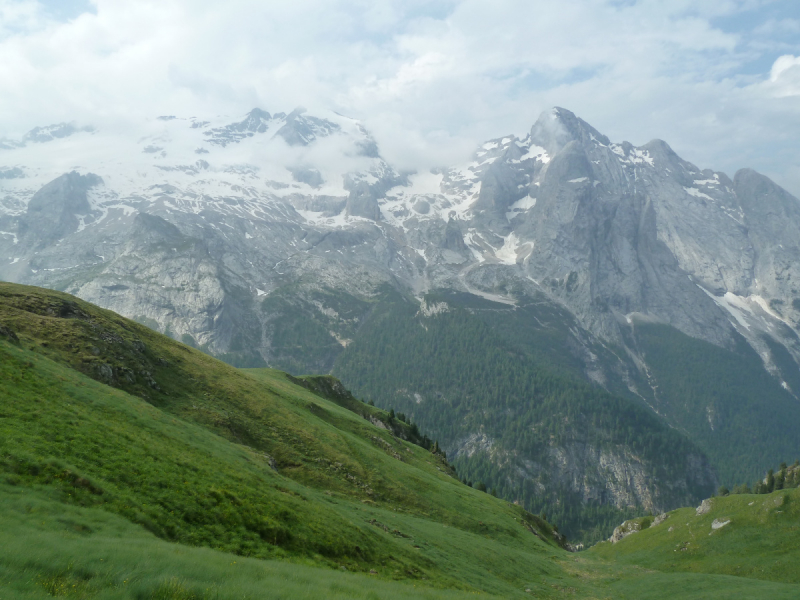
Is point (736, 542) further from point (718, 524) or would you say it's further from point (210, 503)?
point (210, 503)

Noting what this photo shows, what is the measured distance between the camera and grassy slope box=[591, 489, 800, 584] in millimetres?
56338

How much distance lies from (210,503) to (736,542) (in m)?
66.3

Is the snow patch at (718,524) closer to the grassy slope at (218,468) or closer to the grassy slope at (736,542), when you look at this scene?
the grassy slope at (736,542)

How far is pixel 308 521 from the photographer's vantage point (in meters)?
36.8

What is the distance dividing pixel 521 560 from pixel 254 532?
3900 cm

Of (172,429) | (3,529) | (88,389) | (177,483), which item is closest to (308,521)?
(177,483)

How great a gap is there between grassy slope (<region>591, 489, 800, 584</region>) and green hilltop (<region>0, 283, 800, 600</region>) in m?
0.64

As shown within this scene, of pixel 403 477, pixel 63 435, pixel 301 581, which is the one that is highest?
pixel 63 435

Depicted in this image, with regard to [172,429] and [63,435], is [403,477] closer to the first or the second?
[172,429]

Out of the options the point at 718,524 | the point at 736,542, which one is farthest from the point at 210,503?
Answer: the point at 718,524

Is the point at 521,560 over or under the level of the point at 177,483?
under

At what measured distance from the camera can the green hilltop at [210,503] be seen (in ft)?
67.3

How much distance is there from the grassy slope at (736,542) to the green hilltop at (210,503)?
641 millimetres

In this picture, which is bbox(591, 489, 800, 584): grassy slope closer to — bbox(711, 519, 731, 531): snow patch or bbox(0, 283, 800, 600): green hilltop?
bbox(711, 519, 731, 531): snow patch
